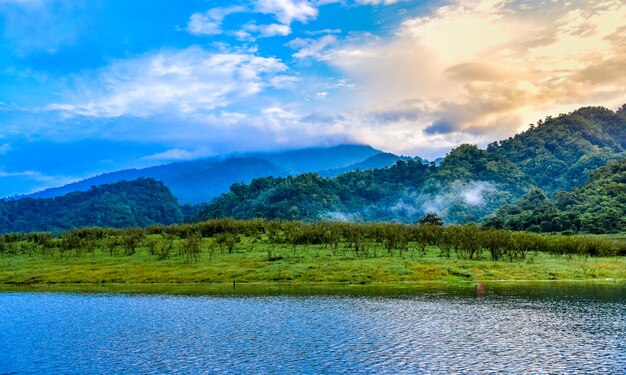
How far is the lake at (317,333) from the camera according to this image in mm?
23531

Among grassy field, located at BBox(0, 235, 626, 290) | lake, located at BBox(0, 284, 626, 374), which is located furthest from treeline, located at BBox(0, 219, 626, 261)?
lake, located at BBox(0, 284, 626, 374)

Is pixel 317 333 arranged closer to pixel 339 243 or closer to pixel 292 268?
pixel 292 268

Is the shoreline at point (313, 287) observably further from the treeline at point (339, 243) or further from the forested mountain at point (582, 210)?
the forested mountain at point (582, 210)

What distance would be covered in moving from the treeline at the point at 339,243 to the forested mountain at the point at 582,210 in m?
38.6

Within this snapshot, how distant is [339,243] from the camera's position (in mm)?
75188

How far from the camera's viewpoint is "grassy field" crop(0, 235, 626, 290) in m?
54.4

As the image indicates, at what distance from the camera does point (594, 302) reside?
40.2 m

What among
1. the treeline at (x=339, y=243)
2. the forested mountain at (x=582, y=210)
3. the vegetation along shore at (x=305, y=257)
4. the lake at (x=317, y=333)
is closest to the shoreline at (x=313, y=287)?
the vegetation along shore at (x=305, y=257)

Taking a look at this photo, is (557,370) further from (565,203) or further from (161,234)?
(565,203)

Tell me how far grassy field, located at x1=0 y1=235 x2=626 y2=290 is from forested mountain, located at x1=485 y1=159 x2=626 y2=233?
50621 mm

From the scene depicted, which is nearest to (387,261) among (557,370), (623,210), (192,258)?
(192,258)

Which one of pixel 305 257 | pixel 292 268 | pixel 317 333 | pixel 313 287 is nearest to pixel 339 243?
pixel 305 257

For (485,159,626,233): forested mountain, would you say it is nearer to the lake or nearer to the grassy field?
the grassy field

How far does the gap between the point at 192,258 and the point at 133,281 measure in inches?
384
